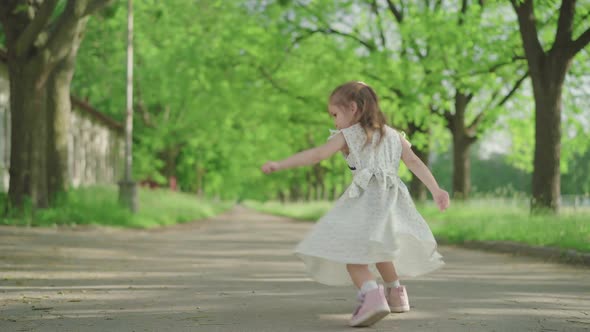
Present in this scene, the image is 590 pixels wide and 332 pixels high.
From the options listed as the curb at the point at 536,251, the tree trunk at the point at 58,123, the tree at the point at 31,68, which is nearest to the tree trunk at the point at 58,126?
the tree trunk at the point at 58,123

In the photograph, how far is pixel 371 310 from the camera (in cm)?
532

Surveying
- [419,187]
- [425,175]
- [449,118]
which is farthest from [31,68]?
[419,187]

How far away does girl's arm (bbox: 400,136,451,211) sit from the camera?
19.4ft

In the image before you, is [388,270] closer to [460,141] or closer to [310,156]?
[310,156]

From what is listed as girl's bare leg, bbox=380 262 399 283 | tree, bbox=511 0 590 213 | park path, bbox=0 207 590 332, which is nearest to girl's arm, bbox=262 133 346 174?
girl's bare leg, bbox=380 262 399 283

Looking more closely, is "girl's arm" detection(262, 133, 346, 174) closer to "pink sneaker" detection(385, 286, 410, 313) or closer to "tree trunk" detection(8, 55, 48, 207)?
"pink sneaker" detection(385, 286, 410, 313)

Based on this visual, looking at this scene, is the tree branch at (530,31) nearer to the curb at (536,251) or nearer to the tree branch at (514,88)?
the curb at (536,251)

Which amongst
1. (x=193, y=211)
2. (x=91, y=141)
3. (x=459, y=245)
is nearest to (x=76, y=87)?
(x=91, y=141)

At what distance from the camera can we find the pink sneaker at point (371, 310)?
5320mm

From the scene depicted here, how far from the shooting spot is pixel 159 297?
24.1 ft

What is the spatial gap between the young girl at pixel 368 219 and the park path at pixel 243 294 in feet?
0.96

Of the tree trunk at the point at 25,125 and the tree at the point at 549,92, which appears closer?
the tree at the point at 549,92

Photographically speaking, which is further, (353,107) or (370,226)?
(353,107)

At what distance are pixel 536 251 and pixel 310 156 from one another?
777cm
